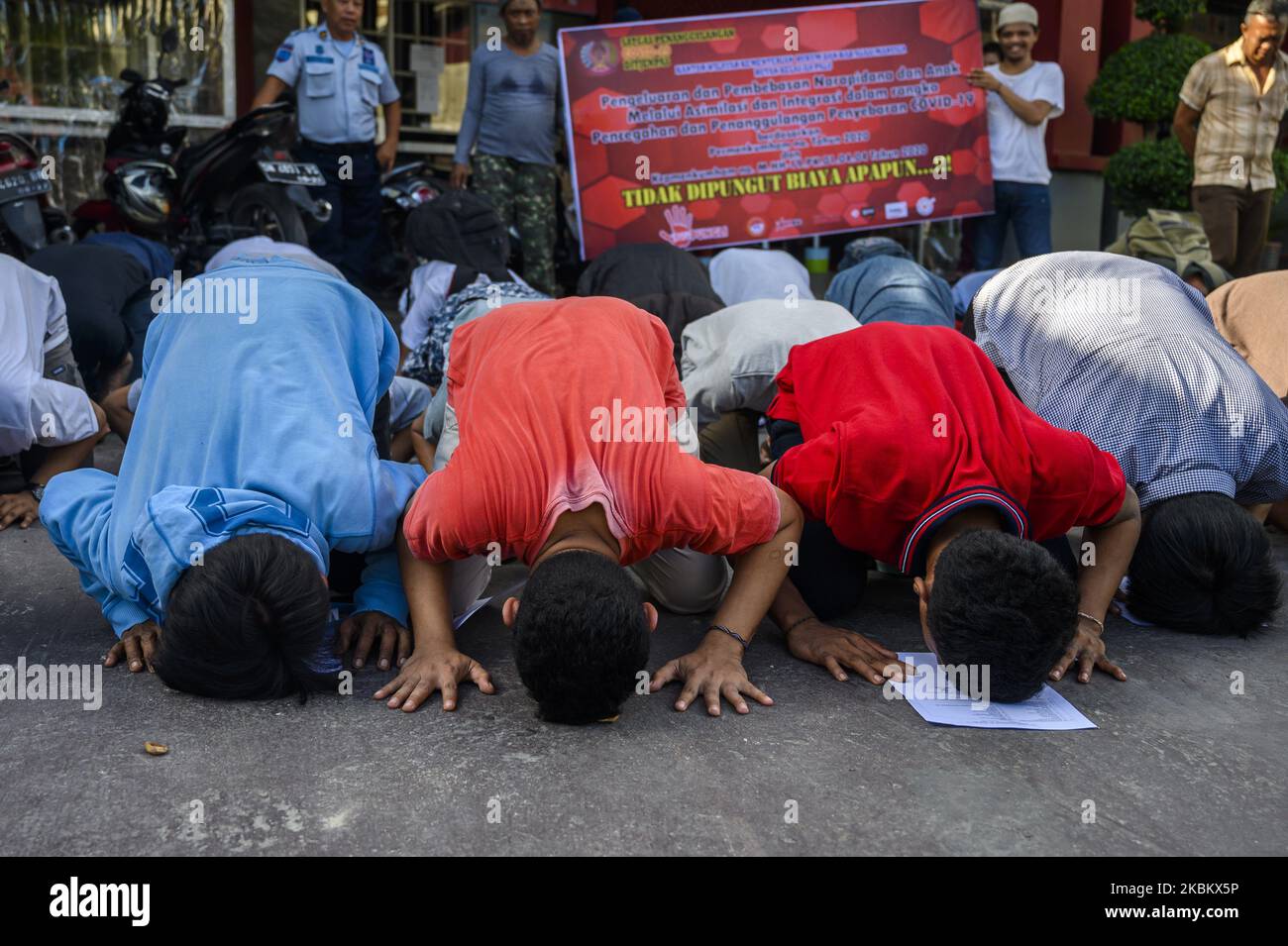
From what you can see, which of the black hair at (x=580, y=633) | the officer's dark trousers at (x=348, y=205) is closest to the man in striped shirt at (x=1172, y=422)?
the black hair at (x=580, y=633)

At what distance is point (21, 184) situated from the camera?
16.6 ft

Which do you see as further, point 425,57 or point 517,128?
point 425,57

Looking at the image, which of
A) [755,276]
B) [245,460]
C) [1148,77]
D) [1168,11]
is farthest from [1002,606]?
[1168,11]

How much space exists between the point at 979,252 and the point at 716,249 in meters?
1.51

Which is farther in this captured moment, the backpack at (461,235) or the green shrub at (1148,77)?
the green shrub at (1148,77)

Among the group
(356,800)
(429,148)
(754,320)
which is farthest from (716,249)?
(356,800)

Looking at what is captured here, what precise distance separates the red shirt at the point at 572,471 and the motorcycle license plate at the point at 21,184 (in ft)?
10.7

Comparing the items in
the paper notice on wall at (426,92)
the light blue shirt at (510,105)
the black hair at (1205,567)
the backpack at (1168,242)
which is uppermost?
the paper notice on wall at (426,92)

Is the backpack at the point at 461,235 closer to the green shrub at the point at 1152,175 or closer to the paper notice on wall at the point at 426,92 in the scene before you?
the paper notice on wall at the point at 426,92

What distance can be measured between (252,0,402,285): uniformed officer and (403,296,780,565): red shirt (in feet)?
12.4

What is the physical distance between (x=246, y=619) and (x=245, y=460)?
390mm

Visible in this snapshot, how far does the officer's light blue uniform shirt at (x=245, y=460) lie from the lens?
2371mm

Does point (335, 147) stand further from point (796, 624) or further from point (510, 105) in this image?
point (796, 624)

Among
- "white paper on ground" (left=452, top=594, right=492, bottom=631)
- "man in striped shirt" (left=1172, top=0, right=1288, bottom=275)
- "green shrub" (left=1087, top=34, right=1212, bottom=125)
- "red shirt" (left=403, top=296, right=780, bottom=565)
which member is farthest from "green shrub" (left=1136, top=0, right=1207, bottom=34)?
"white paper on ground" (left=452, top=594, right=492, bottom=631)
